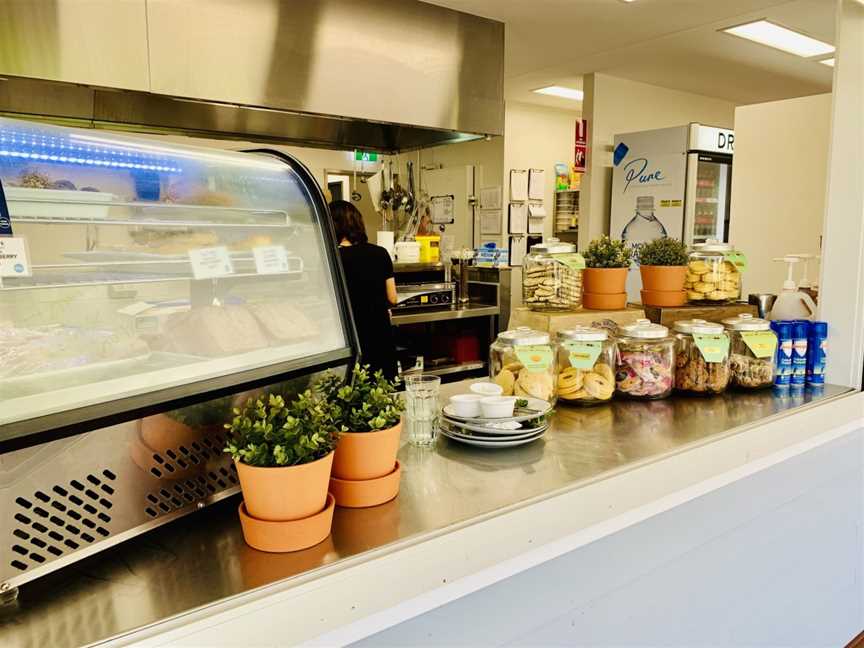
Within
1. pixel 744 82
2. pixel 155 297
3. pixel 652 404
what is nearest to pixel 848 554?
pixel 652 404

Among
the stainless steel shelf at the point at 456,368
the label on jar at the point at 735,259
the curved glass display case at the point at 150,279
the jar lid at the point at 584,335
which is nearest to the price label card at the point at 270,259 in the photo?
the curved glass display case at the point at 150,279

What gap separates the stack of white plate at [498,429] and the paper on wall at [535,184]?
471 cm

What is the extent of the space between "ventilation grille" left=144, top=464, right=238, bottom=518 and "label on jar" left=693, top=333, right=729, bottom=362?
1284 mm

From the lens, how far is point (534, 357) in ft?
5.28

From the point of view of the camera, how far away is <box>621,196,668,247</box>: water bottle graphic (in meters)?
4.76

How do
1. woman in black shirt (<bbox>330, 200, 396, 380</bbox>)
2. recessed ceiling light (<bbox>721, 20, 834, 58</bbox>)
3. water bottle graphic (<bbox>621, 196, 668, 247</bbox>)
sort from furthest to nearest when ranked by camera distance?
water bottle graphic (<bbox>621, 196, 668, 247</bbox>) → recessed ceiling light (<bbox>721, 20, 834, 58</bbox>) → woman in black shirt (<bbox>330, 200, 396, 380</bbox>)

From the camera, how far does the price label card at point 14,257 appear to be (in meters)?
0.83

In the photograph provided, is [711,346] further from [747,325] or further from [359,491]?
[359,491]

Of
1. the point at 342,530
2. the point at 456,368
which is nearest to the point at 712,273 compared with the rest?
the point at 342,530

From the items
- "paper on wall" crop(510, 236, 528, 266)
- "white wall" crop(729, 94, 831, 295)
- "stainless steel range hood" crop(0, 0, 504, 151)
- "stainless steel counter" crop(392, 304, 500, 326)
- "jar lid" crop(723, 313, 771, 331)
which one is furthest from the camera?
"paper on wall" crop(510, 236, 528, 266)

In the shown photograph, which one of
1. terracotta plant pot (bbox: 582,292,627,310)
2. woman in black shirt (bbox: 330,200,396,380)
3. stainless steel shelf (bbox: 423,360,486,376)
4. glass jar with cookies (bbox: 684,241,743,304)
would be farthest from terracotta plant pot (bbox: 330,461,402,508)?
stainless steel shelf (bbox: 423,360,486,376)

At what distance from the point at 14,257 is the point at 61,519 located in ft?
1.15

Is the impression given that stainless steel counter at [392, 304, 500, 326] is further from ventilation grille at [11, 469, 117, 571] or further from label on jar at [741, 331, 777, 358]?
ventilation grille at [11, 469, 117, 571]

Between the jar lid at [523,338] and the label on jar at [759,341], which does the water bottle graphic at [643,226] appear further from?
the jar lid at [523,338]
